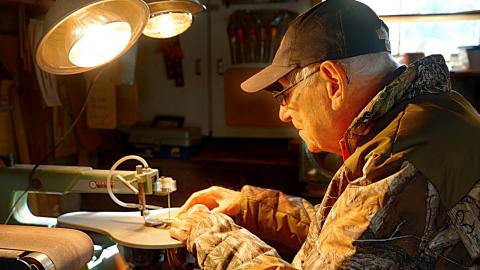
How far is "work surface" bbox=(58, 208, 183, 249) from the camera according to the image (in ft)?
3.94

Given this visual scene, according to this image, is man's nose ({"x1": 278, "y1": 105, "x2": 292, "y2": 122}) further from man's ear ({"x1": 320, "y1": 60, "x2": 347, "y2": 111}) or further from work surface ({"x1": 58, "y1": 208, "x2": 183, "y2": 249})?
work surface ({"x1": 58, "y1": 208, "x2": 183, "y2": 249})

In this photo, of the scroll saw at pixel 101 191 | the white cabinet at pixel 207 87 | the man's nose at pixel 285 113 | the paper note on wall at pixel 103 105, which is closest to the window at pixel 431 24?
the white cabinet at pixel 207 87

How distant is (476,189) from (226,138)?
230 centimetres

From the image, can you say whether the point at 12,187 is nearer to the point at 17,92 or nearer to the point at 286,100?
the point at 286,100

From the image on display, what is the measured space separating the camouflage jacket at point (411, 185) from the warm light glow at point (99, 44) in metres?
0.55

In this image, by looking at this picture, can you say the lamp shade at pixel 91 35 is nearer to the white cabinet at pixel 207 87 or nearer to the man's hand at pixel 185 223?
the man's hand at pixel 185 223

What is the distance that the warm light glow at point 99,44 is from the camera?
1025 mm

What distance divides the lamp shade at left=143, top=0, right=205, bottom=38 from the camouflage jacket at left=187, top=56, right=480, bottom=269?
0.51m

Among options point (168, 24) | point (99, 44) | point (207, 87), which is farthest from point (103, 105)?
point (99, 44)

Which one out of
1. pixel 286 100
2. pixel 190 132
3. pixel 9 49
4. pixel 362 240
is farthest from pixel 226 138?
pixel 362 240

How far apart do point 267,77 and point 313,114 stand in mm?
140

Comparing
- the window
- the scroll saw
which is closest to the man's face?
the scroll saw

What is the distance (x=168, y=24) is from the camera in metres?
1.26

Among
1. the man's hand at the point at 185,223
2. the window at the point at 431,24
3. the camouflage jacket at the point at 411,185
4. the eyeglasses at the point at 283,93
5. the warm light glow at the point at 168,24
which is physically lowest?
the man's hand at the point at 185,223
